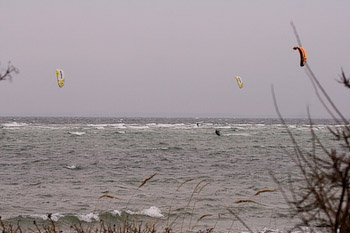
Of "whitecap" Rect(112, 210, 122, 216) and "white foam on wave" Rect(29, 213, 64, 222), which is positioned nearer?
"white foam on wave" Rect(29, 213, 64, 222)

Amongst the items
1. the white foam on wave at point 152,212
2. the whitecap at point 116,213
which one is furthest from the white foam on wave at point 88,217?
the white foam on wave at point 152,212

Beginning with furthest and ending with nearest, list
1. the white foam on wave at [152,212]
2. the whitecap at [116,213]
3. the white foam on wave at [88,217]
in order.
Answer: the white foam on wave at [152,212] < the whitecap at [116,213] < the white foam on wave at [88,217]

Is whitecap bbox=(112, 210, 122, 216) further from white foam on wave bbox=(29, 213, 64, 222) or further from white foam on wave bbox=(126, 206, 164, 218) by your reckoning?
white foam on wave bbox=(29, 213, 64, 222)

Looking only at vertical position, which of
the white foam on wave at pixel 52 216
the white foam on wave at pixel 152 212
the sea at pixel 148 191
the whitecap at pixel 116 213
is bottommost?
the sea at pixel 148 191

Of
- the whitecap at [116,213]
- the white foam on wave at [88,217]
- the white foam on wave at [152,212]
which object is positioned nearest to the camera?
the white foam on wave at [88,217]

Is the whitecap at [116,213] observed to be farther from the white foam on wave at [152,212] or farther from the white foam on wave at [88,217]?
the white foam on wave at [88,217]

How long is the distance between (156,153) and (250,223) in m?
15.6

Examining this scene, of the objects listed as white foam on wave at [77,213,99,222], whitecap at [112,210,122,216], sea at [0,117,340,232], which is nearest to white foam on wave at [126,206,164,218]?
sea at [0,117,340,232]

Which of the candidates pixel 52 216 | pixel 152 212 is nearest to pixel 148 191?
pixel 152 212

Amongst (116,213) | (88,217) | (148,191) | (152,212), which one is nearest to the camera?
(88,217)

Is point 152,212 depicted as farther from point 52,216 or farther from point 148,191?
point 148,191

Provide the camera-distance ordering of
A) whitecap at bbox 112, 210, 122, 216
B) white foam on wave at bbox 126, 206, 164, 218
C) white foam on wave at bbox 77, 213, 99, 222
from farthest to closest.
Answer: white foam on wave at bbox 126, 206, 164, 218 < whitecap at bbox 112, 210, 122, 216 < white foam on wave at bbox 77, 213, 99, 222

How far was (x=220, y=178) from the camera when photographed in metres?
14.3

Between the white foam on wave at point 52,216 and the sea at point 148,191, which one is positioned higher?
the white foam on wave at point 52,216
